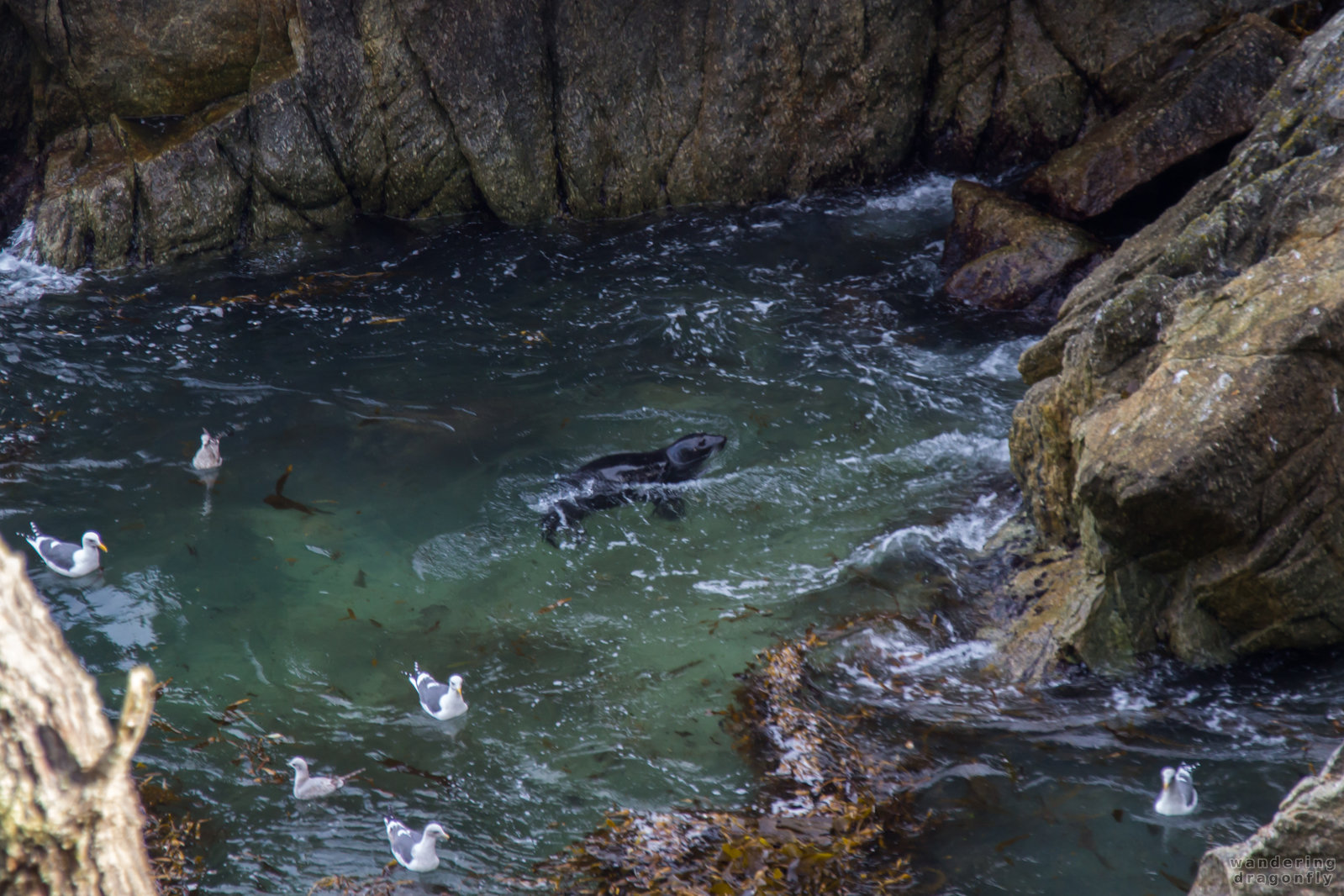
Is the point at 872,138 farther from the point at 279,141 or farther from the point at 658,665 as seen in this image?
the point at 658,665

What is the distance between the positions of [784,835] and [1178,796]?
1.89 m

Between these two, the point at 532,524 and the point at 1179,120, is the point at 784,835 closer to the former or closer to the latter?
the point at 532,524

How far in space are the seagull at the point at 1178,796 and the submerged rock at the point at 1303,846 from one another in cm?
137

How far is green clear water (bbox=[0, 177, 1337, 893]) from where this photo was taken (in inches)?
196

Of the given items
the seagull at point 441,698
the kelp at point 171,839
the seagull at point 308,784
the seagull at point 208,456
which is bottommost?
the kelp at point 171,839

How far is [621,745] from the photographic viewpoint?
5.42 meters

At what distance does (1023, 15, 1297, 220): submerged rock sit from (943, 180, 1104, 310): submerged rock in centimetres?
56

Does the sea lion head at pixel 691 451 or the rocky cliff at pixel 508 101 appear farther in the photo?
the rocky cliff at pixel 508 101

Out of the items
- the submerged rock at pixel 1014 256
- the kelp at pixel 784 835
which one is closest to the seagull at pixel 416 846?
the kelp at pixel 784 835

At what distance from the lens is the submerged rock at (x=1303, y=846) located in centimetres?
293

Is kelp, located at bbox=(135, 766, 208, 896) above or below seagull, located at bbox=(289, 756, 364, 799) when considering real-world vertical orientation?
below

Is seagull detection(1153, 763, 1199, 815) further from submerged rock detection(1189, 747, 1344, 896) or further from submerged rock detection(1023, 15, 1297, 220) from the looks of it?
submerged rock detection(1023, 15, 1297, 220)

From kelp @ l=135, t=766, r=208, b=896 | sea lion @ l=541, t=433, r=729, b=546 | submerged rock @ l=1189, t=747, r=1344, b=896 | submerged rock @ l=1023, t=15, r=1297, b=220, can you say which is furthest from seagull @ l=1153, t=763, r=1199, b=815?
submerged rock @ l=1023, t=15, r=1297, b=220

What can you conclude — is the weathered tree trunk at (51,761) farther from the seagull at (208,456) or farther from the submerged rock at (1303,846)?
the seagull at (208,456)
